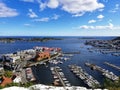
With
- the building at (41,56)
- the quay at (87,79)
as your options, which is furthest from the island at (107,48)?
the quay at (87,79)

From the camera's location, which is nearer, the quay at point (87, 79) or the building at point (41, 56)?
the quay at point (87, 79)

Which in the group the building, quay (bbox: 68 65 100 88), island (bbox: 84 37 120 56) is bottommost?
island (bbox: 84 37 120 56)

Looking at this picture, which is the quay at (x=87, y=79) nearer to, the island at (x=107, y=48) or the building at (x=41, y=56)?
the building at (x=41, y=56)

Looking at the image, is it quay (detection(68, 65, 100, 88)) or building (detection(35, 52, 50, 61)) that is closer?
quay (detection(68, 65, 100, 88))

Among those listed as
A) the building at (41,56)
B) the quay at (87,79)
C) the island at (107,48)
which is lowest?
the island at (107,48)

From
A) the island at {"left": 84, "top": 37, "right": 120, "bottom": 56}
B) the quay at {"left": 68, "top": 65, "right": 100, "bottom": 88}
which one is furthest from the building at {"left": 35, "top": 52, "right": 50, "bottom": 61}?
the island at {"left": 84, "top": 37, "right": 120, "bottom": 56}

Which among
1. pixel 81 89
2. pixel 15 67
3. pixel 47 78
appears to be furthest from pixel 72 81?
pixel 81 89

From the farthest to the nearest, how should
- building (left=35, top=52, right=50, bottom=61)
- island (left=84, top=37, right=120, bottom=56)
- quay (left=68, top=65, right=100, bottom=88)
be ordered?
island (left=84, top=37, right=120, bottom=56), building (left=35, top=52, right=50, bottom=61), quay (left=68, top=65, right=100, bottom=88)

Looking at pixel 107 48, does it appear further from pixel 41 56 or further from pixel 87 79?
pixel 87 79

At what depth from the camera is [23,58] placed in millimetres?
53375

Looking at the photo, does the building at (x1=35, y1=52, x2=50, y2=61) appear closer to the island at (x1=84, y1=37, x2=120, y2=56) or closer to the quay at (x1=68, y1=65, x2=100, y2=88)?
the quay at (x1=68, y1=65, x2=100, y2=88)

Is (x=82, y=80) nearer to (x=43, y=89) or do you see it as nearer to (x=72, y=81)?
(x=72, y=81)

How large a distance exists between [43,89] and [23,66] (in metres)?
34.2

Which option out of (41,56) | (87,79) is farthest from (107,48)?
(87,79)
